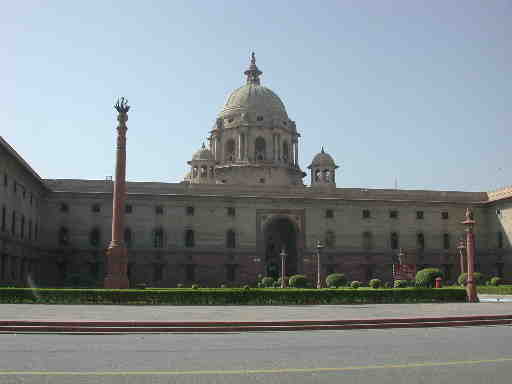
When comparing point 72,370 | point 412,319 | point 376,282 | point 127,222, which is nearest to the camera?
point 72,370

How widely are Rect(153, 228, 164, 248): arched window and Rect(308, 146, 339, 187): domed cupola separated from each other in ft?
62.4

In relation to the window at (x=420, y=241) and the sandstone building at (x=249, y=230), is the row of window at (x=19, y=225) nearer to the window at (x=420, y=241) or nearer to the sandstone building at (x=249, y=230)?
the sandstone building at (x=249, y=230)

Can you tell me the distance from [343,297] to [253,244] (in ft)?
86.4

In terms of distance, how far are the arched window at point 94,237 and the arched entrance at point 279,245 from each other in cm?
1475

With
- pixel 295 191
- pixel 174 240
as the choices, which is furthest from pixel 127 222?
pixel 295 191

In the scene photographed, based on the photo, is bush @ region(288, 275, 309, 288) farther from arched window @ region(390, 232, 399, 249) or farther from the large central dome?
the large central dome

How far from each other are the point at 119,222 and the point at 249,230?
2127cm

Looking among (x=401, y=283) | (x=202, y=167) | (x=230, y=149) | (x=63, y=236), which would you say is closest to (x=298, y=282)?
(x=401, y=283)

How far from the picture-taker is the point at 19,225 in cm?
4116

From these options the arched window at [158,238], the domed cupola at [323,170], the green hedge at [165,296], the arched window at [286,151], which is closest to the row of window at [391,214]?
the domed cupola at [323,170]

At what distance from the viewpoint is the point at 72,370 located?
9305 mm

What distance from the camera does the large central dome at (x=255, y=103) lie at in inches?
2628

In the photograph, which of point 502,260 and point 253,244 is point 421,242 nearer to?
point 502,260

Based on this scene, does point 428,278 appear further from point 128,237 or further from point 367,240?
point 128,237
